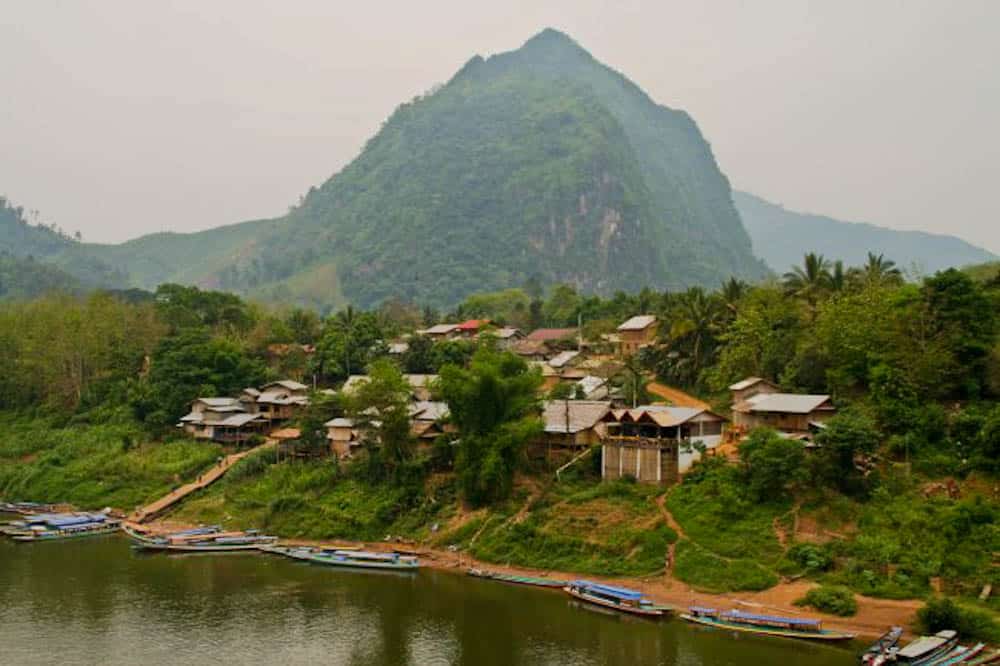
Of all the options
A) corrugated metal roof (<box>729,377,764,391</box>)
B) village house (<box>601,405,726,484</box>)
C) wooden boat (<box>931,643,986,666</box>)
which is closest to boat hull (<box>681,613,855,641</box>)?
wooden boat (<box>931,643,986,666</box>)

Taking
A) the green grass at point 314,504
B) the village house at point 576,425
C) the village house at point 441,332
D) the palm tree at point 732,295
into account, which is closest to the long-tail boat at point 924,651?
the village house at point 576,425

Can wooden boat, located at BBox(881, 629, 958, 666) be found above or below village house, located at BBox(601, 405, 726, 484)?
below

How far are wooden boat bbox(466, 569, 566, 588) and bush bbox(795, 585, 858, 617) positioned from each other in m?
8.99

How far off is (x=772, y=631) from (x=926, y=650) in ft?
15.1

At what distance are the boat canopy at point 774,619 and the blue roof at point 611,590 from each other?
132 inches

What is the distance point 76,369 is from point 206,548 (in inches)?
1162

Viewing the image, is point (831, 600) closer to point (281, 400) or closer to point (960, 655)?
point (960, 655)

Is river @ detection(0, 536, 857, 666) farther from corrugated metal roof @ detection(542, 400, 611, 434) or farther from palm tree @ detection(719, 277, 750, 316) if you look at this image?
palm tree @ detection(719, 277, 750, 316)

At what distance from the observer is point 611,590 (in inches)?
1255

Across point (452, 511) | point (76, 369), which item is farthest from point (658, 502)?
point (76, 369)

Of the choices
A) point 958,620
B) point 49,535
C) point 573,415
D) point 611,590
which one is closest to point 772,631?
point 958,620

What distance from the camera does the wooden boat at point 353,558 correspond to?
122 feet

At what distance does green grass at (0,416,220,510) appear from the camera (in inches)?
2007

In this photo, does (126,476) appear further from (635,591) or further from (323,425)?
(635,591)
